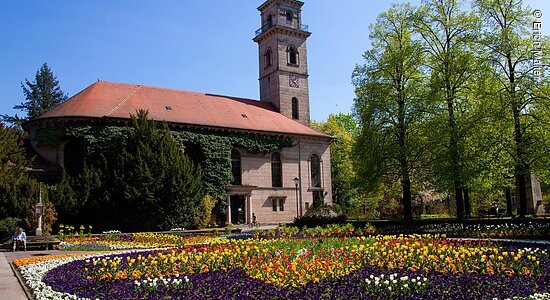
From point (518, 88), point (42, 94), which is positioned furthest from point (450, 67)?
point (42, 94)

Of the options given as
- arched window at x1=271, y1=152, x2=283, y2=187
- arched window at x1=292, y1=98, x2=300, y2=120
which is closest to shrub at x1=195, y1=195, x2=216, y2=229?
arched window at x1=271, y1=152, x2=283, y2=187

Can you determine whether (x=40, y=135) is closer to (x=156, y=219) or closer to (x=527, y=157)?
(x=156, y=219)

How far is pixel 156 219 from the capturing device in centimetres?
2977

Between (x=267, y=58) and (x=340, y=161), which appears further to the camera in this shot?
(x=340, y=161)

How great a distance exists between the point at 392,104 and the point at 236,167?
48.8ft

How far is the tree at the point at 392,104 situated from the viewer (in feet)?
87.9

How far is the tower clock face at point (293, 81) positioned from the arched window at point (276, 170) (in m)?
8.57

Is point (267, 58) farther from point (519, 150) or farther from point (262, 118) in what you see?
point (519, 150)

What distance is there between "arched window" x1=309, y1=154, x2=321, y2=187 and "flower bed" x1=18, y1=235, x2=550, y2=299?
100 ft

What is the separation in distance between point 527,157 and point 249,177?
21792 mm

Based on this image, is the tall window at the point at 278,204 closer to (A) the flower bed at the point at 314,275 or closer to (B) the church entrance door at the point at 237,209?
(B) the church entrance door at the point at 237,209

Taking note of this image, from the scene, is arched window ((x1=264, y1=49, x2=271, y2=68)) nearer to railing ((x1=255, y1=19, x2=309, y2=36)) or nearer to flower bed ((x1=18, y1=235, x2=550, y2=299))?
railing ((x1=255, y1=19, x2=309, y2=36))

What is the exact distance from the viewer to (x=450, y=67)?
24438mm

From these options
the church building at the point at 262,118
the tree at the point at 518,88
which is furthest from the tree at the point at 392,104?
the church building at the point at 262,118
